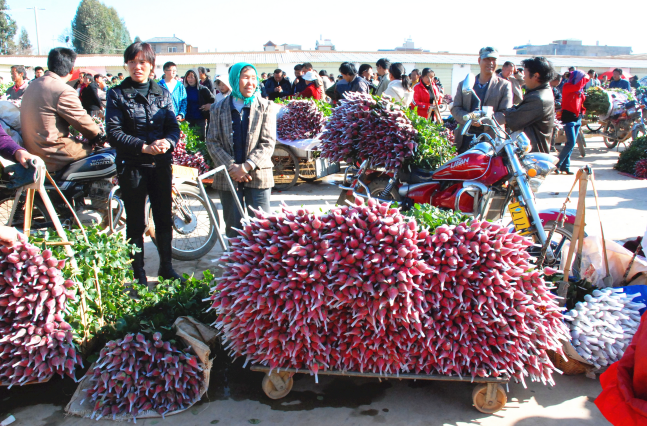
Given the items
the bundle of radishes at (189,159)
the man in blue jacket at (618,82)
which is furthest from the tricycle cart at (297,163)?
the man in blue jacket at (618,82)

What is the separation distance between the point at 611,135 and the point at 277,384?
11919 millimetres

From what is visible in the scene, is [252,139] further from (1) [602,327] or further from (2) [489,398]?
(1) [602,327]

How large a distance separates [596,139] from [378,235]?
1431 cm

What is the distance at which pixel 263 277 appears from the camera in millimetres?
2367

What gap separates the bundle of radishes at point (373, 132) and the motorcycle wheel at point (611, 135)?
30.6 ft

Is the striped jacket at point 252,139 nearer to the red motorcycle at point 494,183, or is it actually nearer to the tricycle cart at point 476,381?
the red motorcycle at point 494,183

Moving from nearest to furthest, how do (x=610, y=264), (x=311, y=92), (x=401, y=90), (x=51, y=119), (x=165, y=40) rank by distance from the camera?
(x=610, y=264), (x=51, y=119), (x=401, y=90), (x=311, y=92), (x=165, y=40)

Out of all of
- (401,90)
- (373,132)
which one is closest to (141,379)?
(373,132)

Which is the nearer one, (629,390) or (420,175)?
(629,390)

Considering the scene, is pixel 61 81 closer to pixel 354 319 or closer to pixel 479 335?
pixel 354 319

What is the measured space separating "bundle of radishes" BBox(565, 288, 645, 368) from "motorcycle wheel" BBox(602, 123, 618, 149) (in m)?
10.3

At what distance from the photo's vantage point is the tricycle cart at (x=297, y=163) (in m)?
6.93

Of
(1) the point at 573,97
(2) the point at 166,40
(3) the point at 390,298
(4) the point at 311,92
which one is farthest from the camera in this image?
(2) the point at 166,40

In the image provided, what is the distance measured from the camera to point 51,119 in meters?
4.20
